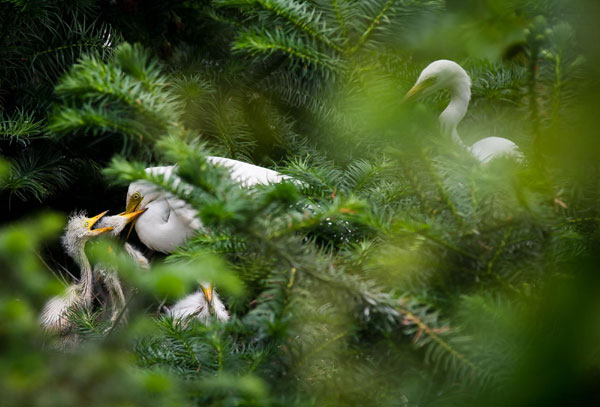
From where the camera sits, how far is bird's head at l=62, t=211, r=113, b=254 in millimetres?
1054

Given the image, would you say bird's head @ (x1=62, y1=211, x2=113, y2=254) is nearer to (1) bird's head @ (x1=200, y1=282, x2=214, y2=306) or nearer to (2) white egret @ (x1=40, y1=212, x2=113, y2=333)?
(2) white egret @ (x1=40, y1=212, x2=113, y2=333)

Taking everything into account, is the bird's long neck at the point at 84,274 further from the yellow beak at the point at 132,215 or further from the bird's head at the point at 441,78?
the bird's head at the point at 441,78

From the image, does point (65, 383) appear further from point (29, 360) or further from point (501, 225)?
point (501, 225)

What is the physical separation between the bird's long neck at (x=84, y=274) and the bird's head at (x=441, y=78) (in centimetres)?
65

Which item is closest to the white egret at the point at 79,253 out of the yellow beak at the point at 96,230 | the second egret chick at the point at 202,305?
the yellow beak at the point at 96,230

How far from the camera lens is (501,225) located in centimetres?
37

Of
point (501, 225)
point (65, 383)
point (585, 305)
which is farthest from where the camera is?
point (501, 225)

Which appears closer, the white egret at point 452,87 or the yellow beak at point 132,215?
the white egret at point 452,87

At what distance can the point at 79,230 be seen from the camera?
1056mm

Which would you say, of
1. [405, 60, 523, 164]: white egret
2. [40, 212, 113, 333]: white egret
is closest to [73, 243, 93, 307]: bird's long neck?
[40, 212, 113, 333]: white egret

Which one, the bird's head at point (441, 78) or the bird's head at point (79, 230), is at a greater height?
the bird's head at point (441, 78)

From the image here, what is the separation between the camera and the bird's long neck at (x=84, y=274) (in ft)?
3.38

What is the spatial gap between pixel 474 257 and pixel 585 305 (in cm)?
22

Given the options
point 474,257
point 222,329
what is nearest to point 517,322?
point 474,257
